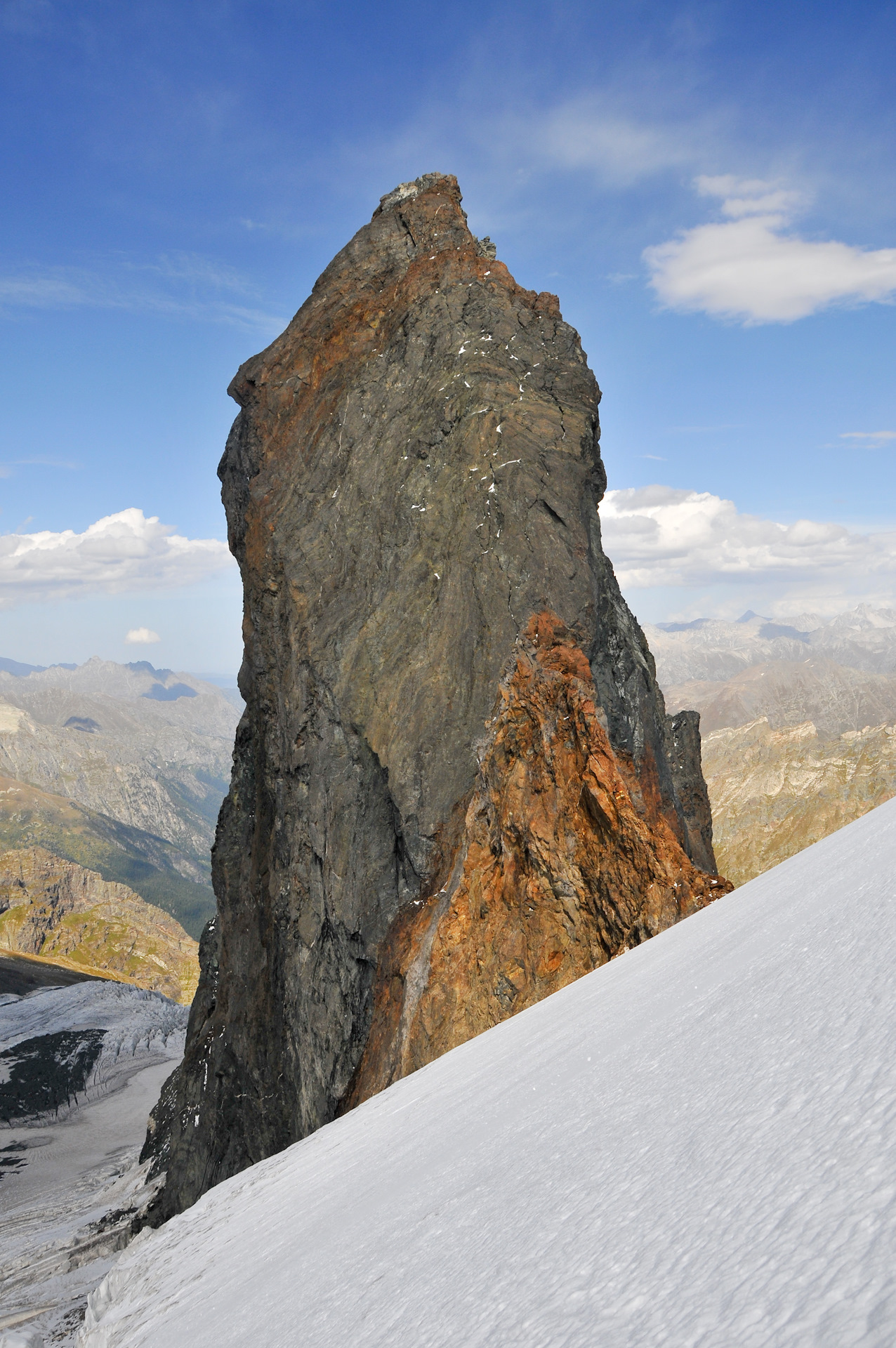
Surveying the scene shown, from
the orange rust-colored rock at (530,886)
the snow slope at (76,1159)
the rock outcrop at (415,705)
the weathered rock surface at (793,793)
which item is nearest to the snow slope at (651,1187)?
the snow slope at (76,1159)

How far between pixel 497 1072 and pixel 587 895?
8.17 meters

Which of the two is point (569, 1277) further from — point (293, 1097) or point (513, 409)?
point (513, 409)

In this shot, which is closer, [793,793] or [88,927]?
[88,927]

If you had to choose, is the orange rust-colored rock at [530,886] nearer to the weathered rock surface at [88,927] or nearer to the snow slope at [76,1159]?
the snow slope at [76,1159]

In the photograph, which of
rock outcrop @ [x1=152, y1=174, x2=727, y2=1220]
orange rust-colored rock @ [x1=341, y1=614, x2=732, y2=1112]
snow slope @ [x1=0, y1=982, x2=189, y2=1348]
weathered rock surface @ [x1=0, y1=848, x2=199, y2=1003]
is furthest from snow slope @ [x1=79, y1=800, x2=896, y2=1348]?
weathered rock surface @ [x1=0, y1=848, x2=199, y2=1003]

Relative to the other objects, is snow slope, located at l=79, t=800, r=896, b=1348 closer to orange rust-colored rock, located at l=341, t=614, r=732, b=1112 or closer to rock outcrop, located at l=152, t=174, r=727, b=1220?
orange rust-colored rock, located at l=341, t=614, r=732, b=1112

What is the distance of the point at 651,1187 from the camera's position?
2605 millimetres

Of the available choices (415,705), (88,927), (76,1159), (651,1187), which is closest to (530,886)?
(415,705)

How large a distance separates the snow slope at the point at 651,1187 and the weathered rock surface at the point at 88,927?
150 m

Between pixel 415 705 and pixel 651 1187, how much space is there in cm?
1351

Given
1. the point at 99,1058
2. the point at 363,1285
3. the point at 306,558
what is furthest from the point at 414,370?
the point at 99,1058

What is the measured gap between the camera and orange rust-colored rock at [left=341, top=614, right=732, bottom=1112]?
13.7m

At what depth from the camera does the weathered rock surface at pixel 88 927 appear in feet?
497

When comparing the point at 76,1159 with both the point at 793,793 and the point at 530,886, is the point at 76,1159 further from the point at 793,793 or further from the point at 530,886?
the point at 793,793
